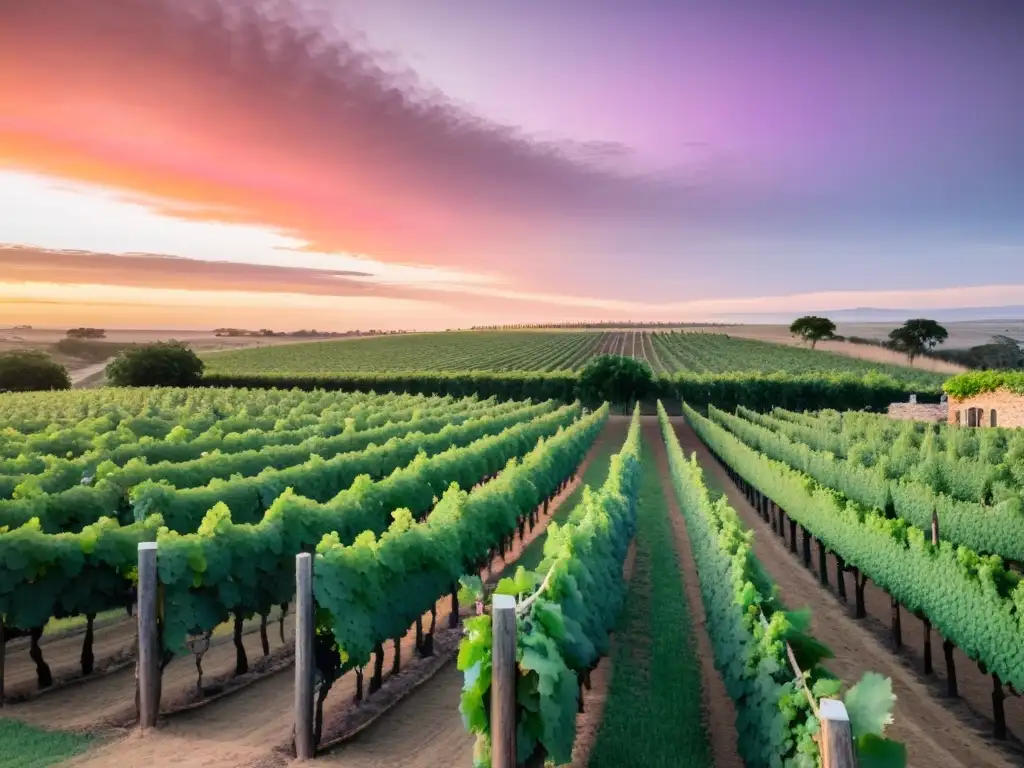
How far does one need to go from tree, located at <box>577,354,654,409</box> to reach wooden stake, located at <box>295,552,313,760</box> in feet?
146

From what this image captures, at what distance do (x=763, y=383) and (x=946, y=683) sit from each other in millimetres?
43197

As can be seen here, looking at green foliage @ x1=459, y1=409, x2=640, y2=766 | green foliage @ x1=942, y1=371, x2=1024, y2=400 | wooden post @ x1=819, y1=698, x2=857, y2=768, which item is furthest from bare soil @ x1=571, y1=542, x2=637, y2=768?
green foliage @ x1=942, y1=371, x2=1024, y2=400

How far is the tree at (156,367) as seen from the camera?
62156 millimetres

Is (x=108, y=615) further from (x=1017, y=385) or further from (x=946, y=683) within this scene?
(x=1017, y=385)

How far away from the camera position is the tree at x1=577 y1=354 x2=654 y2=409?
51.3m

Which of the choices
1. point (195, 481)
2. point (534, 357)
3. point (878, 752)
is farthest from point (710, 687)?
point (534, 357)

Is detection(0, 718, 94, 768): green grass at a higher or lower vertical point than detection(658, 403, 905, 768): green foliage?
lower

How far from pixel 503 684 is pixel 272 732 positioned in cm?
360

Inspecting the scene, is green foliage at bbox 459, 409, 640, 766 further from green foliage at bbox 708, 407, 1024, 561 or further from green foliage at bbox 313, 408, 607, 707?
green foliage at bbox 708, 407, 1024, 561

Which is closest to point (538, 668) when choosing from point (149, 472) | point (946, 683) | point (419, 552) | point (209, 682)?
point (419, 552)

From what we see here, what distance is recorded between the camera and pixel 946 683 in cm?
1004

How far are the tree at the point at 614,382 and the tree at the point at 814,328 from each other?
62569 millimetres

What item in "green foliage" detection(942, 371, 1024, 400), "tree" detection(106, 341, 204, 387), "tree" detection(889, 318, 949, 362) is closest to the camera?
"green foliage" detection(942, 371, 1024, 400)

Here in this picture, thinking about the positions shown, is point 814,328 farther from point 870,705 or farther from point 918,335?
point 870,705
